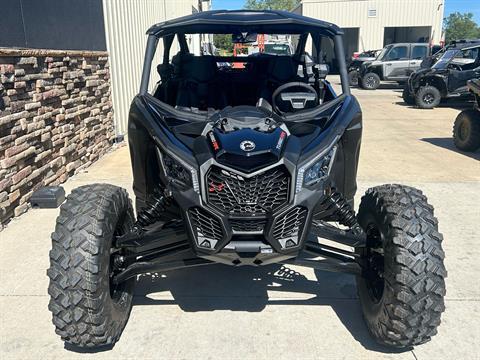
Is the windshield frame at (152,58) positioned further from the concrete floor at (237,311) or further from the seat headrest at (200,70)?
the concrete floor at (237,311)

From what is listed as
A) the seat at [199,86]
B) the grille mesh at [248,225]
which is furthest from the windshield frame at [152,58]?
the grille mesh at [248,225]

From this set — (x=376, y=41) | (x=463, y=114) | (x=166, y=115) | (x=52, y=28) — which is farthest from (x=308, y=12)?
(x=166, y=115)

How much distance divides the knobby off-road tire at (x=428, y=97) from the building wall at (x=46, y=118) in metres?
9.98

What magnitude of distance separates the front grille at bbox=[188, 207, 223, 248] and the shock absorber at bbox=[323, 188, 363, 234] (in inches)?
28.7

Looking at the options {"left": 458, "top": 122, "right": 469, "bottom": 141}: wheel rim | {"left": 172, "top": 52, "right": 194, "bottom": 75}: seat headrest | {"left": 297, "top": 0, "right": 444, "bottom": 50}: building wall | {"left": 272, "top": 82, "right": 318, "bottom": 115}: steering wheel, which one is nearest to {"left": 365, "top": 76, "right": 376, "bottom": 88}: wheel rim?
{"left": 458, "top": 122, "right": 469, "bottom": 141}: wheel rim

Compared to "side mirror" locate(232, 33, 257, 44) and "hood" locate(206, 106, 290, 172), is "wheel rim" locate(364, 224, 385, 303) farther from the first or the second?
"side mirror" locate(232, 33, 257, 44)

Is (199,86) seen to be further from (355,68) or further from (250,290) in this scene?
(355,68)

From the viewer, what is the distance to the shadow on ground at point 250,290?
11.4 ft

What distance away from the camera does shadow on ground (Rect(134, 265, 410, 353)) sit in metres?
3.48

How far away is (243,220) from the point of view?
2641 millimetres

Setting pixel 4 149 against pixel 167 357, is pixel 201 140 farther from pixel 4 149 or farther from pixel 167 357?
pixel 4 149

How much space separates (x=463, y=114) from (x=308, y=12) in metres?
28.1

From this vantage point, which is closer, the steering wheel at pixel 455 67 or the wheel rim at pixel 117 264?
the wheel rim at pixel 117 264

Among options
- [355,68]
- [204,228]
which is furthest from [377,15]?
[204,228]
